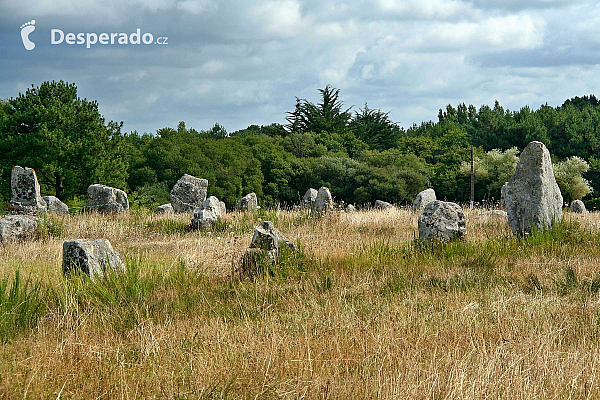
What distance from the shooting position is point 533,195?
10930mm

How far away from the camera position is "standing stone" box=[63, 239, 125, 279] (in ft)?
22.2

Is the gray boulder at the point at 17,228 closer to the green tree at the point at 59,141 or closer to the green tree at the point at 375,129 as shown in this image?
the green tree at the point at 59,141

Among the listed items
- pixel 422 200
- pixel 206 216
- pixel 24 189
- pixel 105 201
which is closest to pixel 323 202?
pixel 206 216

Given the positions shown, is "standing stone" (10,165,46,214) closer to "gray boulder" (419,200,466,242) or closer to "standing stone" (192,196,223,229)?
"standing stone" (192,196,223,229)

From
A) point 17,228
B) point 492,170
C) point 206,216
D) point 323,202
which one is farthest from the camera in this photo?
point 492,170

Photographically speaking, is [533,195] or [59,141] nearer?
[533,195]

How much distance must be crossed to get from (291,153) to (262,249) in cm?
3539

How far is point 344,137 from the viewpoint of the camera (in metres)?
49.1

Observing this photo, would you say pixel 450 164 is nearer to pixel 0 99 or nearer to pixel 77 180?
pixel 77 180

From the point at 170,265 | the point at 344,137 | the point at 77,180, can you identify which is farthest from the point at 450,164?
the point at 170,265

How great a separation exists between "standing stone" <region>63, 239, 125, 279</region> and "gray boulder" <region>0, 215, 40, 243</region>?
651 cm

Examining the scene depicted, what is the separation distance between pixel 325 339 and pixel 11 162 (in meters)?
24.0

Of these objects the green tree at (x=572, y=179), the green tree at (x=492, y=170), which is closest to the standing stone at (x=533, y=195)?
Result: the green tree at (x=572, y=179)

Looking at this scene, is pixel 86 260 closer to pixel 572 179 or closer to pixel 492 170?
pixel 572 179
